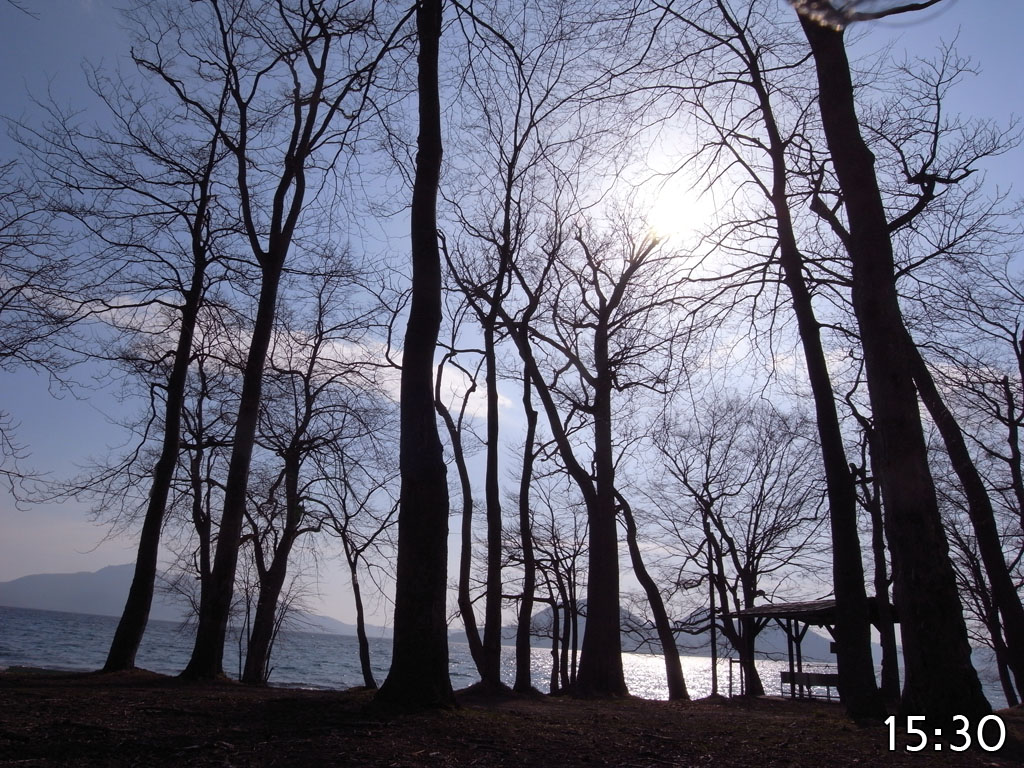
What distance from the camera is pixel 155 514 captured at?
12.5 m

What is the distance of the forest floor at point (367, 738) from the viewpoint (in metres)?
4.13

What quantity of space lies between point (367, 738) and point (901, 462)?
490cm

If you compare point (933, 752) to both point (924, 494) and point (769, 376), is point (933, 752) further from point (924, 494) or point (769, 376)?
point (769, 376)

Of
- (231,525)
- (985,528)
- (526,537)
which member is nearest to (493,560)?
(526,537)

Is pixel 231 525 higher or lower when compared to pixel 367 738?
higher

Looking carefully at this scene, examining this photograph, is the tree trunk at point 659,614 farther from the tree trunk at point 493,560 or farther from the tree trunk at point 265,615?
the tree trunk at point 265,615

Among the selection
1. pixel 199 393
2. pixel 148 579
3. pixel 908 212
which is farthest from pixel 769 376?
pixel 199 393

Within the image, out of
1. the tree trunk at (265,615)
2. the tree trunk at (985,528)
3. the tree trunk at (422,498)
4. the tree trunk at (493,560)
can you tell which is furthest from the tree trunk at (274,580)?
the tree trunk at (985,528)

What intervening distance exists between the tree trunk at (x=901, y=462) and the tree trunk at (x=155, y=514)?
10595 mm

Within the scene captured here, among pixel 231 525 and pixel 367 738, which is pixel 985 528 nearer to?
pixel 367 738

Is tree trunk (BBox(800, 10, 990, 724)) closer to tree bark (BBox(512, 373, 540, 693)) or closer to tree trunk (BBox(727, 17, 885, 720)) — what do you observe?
tree trunk (BBox(727, 17, 885, 720))

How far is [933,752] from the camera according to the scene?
5262 mm

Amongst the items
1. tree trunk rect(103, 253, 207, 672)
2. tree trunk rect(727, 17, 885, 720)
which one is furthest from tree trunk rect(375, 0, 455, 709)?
tree trunk rect(103, 253, 207, 672)

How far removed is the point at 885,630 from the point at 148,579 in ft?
56.3
